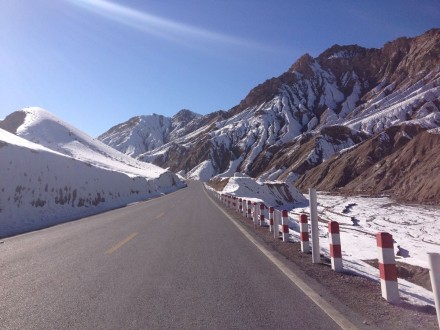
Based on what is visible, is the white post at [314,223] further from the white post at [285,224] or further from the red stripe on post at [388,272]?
the white post at [285,224]

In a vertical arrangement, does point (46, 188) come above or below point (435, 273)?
above

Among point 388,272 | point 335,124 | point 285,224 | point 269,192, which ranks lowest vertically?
point 388,272

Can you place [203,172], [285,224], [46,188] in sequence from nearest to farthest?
[285,224], [46,188], [203,172]

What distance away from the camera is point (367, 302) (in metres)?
5.56

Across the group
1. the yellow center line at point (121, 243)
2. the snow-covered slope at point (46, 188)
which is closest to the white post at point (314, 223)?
the yellow center line at point (121, 243)

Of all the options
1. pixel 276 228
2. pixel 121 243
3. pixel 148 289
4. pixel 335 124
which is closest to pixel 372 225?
pixel 276 228

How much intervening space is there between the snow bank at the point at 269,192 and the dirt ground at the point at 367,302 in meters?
32.0

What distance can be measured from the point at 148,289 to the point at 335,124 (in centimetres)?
12022

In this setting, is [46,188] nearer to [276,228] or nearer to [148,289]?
[276,228]

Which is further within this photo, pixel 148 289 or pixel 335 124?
pixel 335 124

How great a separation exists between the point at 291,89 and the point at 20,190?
562 feet

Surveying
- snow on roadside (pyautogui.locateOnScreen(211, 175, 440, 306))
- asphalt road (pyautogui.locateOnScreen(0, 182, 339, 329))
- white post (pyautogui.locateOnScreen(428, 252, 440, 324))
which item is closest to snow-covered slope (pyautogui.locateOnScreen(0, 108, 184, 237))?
asphalt road (pyautogui.locateOnScreen(0, 182, 339, 329))

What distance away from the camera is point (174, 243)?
10531 millimetres

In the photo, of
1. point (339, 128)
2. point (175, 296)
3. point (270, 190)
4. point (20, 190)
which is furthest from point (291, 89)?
point (175, 296)
